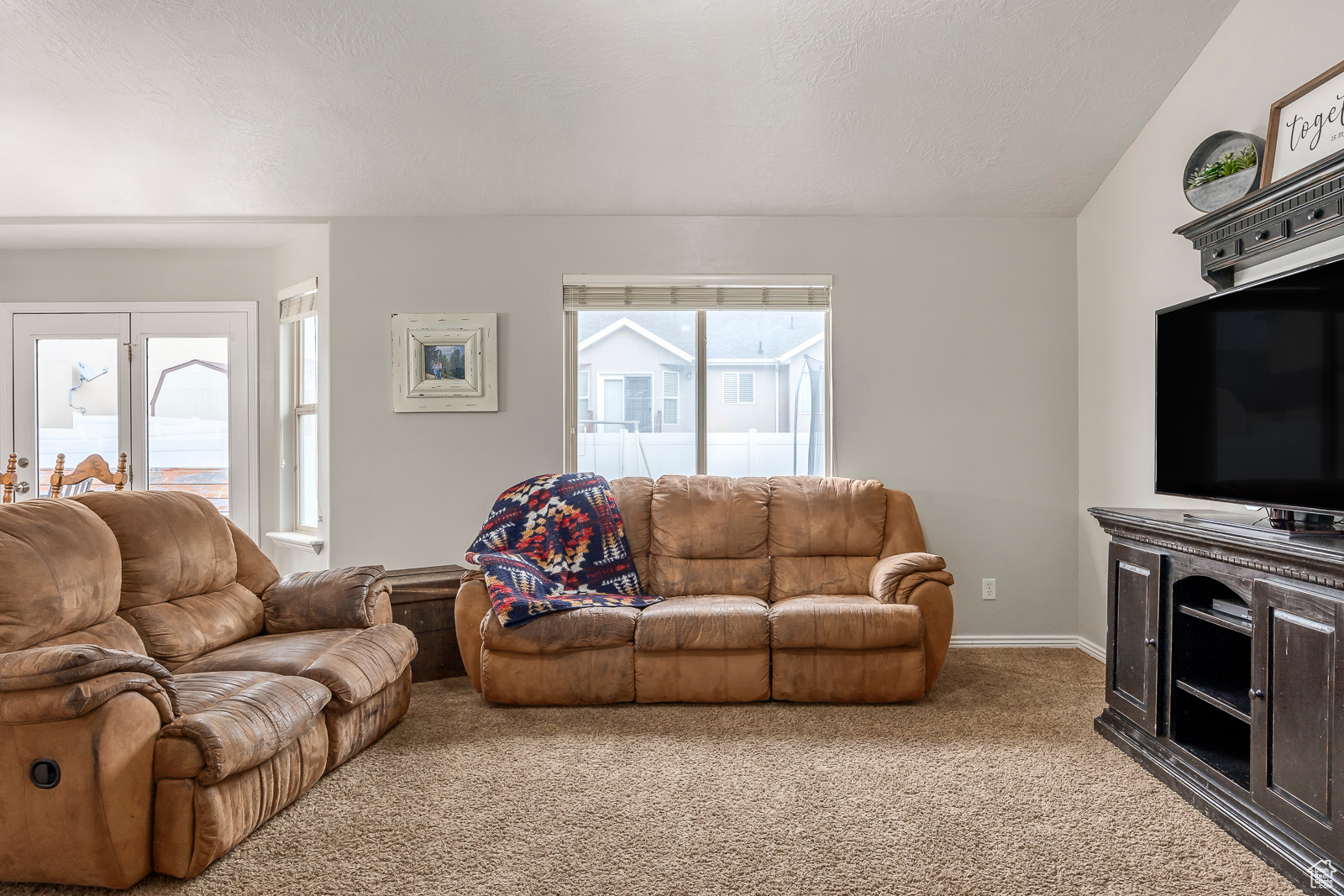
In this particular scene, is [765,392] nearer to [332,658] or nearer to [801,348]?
[801,348]

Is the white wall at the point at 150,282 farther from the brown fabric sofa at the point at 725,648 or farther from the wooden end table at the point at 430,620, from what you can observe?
the brown fabric sofa at the point at 725,648

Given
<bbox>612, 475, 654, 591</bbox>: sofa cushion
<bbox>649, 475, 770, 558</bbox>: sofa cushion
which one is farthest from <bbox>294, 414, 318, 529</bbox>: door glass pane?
<bbox>649, 475, 770, 558</bbox>: sofa cushion

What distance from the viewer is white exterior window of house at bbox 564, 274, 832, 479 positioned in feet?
13.9

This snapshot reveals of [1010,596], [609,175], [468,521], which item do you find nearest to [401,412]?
[468,521]

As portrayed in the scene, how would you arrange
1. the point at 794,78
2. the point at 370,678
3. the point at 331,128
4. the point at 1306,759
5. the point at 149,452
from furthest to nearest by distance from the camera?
the point at 149,452 < the point at 331,128 < the point at 794,78 < the point at 370,678 < the point at 1306,759

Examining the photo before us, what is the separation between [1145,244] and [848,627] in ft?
7.05

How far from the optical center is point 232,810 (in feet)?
6.36

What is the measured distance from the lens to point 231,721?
1.94 meters

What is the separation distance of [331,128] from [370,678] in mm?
2420

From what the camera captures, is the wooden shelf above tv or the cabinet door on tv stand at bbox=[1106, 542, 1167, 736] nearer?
the wooden shelf above tv

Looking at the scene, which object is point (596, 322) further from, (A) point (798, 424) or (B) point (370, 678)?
(B) point (370, 678)

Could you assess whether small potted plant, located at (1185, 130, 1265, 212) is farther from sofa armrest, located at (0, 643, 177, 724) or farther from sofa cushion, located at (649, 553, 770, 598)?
sofa armrest, located at (0, 643, 177, 724)

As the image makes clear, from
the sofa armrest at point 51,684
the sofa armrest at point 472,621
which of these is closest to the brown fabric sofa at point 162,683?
the sofa armrest at point 51,684

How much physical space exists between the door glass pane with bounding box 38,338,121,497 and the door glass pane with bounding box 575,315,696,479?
2820 mm
